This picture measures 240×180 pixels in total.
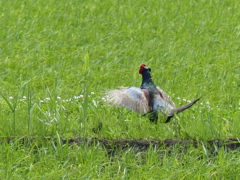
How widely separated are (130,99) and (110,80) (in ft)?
7.04

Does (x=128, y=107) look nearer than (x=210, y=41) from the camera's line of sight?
Yes

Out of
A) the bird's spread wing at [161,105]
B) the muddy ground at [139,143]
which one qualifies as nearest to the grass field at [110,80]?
the muddy ground at [139,143]

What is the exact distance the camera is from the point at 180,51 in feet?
30.2

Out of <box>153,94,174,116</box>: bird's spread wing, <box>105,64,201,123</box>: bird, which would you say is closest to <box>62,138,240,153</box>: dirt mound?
<box>105,64,201,123</box>: bird

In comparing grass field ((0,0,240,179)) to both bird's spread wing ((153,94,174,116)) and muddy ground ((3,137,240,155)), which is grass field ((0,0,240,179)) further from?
bird's spread wing ((153,94,174,116))

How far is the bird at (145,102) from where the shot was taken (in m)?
5.45

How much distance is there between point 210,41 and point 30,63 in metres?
3.17

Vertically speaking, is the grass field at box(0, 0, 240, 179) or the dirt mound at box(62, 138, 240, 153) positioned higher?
the grass field at box(0, 0, 240, 179)

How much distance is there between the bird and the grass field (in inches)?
4.2

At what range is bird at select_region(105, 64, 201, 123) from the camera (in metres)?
5.45

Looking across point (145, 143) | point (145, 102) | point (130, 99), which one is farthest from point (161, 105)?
point (145, 143)

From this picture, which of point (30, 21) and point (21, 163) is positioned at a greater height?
point (30, 21)

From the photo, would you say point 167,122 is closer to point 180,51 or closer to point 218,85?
point 218,85

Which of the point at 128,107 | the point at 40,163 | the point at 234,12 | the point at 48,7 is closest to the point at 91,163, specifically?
the point at 40,163
